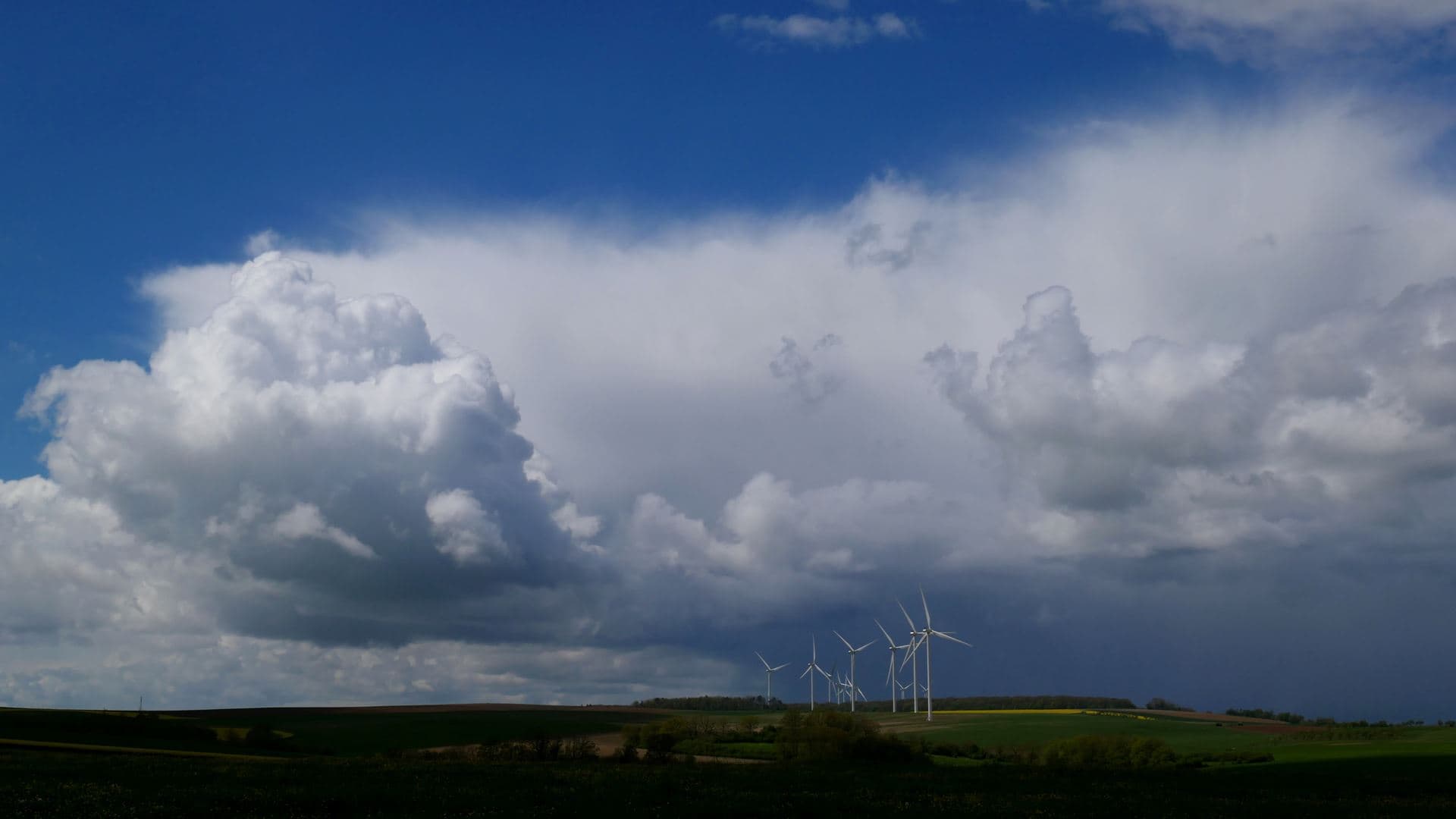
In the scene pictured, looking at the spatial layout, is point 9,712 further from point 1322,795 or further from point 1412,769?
point 1412,769

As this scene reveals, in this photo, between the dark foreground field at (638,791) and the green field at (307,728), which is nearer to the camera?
the dark foreground field at (638,791)

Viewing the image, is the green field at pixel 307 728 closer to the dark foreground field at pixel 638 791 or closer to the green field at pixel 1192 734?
the dark foreground field at pixel 638 791

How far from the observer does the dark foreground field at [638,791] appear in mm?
36656

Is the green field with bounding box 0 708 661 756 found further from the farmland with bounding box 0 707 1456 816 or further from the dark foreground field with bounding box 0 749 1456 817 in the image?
the dark foreground field with bounding box 0 749 1456 817

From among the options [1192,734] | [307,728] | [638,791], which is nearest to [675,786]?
[638,791]

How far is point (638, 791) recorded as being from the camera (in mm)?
41938

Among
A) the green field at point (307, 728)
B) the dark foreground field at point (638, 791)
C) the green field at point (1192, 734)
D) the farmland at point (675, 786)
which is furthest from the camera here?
the green field at point (1192, 734)

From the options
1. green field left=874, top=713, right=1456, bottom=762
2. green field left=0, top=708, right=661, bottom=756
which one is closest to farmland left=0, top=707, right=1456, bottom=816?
green field left=0, top=708, right=661, bottom=756

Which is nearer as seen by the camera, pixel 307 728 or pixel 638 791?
pixel 638 791

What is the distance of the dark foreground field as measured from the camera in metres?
36.7

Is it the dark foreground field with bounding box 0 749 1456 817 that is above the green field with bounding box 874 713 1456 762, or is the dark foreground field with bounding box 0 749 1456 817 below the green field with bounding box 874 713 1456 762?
above

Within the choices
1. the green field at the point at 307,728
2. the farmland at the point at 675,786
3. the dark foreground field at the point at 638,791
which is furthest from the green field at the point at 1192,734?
the green field at the point at 307,728

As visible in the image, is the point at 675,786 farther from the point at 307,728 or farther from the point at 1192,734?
the point at 1192,734

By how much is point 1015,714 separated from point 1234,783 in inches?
5678
